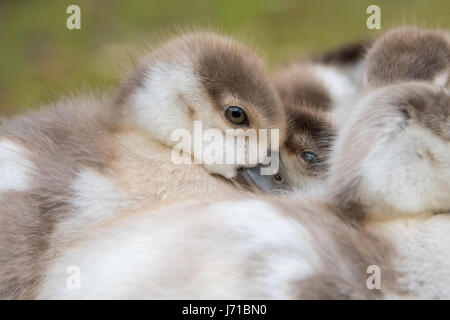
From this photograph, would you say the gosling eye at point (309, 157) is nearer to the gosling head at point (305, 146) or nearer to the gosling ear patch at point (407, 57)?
the gosling head at point (305, 146)

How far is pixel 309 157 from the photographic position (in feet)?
4.54

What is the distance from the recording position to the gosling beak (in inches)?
51.3

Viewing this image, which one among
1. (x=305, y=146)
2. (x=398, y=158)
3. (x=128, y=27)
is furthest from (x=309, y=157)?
(x=128, y=27)

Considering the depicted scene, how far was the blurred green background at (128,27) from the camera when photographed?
9.62 feet

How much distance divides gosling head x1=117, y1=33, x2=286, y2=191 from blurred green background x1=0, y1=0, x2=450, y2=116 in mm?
1414

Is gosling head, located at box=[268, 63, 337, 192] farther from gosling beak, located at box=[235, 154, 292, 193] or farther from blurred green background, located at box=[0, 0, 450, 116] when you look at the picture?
blurred green background, located at box=[0, 0, 450, 116]

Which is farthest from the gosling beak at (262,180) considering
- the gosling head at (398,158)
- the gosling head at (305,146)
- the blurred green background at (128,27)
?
the blurred green background at (128,27)

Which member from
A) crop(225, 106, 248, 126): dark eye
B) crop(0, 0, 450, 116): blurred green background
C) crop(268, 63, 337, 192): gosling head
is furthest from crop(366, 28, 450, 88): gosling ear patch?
crop(0, 0, 450, 116): blurred green background

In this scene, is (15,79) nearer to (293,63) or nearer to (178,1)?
(178,1)

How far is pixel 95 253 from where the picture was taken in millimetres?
1079

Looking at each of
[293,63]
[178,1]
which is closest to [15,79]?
[178,1]

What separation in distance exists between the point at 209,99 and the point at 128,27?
6.22 ft

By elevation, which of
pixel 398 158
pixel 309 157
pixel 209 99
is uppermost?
pixel 209 99

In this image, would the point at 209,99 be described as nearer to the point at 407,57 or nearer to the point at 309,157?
the point at 309,157
